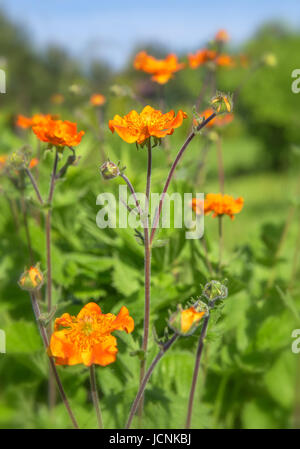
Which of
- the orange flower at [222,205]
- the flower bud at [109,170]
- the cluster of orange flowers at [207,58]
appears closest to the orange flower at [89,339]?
the flower bud at [109,170]

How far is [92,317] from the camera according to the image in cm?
56

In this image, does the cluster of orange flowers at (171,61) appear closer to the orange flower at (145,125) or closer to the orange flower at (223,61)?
the orange flower at (223,61)

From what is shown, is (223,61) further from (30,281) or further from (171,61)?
(30,281)

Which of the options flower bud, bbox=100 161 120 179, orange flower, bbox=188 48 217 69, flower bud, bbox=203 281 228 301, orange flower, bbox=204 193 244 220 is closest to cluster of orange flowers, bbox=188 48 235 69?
orange flower, bbox=188 48 217 69

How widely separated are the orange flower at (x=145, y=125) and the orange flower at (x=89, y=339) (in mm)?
208

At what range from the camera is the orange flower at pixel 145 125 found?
56cm

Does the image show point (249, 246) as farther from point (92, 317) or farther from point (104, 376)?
point (92, 317)

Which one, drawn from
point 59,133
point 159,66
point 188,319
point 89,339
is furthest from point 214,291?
point 159,66

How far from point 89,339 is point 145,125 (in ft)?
0.88

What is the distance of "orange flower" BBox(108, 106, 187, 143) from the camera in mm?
557

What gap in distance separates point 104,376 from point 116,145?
965 mm

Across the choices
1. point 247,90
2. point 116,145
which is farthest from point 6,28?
point 116,145

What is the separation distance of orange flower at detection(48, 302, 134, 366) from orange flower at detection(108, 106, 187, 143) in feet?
0.68

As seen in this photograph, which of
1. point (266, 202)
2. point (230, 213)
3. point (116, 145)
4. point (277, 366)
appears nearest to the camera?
point (230, 213)
